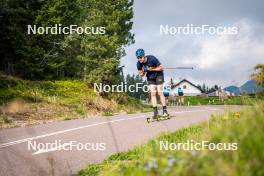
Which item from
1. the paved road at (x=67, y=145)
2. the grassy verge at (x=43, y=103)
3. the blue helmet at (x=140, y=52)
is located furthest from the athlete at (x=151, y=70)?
the grassy verge at (x=43, y=103)

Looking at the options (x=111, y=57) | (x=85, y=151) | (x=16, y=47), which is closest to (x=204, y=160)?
(x=85, y=151)

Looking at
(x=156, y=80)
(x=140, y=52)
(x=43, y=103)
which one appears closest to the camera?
(x=140, y=52)

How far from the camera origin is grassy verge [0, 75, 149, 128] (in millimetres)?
18031

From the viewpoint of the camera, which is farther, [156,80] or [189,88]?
[189,88]

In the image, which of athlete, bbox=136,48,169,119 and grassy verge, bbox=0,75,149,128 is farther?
grassy verge, bbox=0,75,149,128

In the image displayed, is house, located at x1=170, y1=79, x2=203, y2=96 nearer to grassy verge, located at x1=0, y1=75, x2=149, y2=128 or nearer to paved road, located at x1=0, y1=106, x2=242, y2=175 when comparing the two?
grassy verge, located at x1=0, y1=75, x2=149, y2=128

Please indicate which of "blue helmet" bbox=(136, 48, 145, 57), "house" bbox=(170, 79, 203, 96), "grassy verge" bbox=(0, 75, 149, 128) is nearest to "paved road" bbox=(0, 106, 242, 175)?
"blue helmet" bbox=(136, 48, 145, 57)

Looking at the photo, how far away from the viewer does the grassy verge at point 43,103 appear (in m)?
18.0

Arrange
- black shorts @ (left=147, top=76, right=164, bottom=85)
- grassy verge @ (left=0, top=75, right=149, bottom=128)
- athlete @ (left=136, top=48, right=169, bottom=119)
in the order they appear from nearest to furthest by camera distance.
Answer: athlete @ (left=136, top=48, right=169, bottom=119) → black shorts @ (left=147, top=76, right=164, bottom=85) → grassy verge @ (left=0, top=75, right=149, bottom=128)

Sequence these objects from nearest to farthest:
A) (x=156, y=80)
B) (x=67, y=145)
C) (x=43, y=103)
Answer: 1. (x=67, y=145)
2. (x=156, y=80)
3. (x=43, y=103)

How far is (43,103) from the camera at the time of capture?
865 inches

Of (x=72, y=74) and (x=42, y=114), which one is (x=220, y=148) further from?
(x=72, y=74)

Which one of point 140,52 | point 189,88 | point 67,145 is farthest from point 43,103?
point 189,88

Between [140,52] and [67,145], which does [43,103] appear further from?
[67,145]
